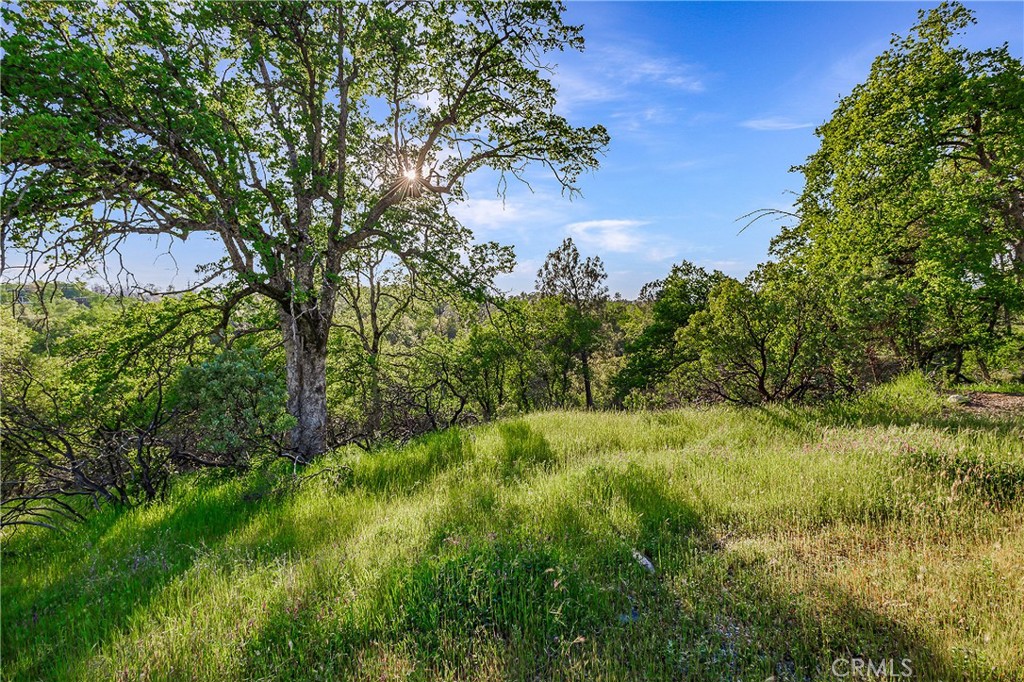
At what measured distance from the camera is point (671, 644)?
2699 mm

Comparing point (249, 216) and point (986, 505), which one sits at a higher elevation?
point (249, 216)

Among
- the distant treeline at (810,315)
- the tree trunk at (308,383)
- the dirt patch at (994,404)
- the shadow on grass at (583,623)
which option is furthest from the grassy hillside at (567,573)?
the tree trunk at (308,383)

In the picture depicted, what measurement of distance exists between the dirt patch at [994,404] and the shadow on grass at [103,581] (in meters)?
14.0

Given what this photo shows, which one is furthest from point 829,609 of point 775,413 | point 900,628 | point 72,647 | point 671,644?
point 775,413

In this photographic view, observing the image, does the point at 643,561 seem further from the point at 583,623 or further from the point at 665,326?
the point at 665,326

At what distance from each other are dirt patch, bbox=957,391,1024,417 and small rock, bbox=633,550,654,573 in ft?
30.8

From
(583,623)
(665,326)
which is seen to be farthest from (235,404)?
(665,326)

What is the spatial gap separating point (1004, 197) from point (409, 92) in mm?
17020

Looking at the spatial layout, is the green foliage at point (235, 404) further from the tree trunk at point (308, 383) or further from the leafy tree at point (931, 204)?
the leafy tree at point (931, 204)

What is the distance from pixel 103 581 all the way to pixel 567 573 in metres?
4.75

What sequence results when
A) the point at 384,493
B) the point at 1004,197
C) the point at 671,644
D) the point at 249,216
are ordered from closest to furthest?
the point at 671,644 → the point at 384,493 → the point at 249,216 → the point at 1004,197

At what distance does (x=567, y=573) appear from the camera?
3.46 meters

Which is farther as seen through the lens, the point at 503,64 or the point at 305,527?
the point at 503,64

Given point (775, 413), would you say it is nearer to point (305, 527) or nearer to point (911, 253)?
point (305, 527)
